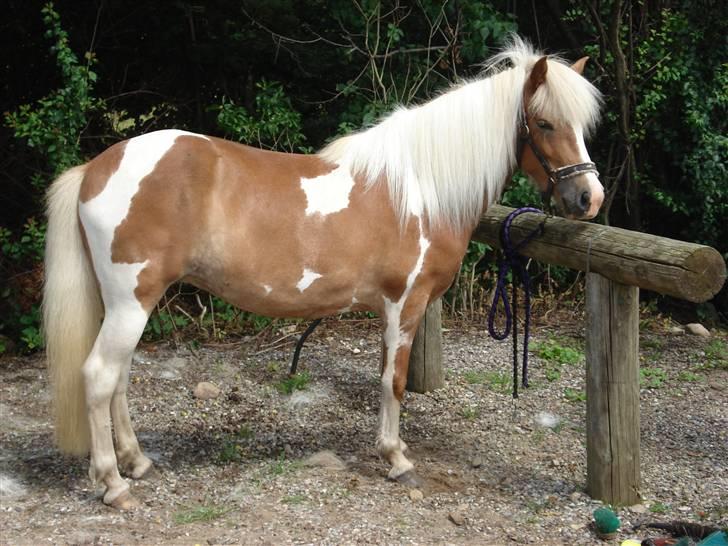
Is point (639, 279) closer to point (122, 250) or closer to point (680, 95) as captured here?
point (122, 250)

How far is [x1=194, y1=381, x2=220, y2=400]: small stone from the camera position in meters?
5.25

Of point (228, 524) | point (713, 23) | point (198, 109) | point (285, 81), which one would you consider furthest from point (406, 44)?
point (228, 524)

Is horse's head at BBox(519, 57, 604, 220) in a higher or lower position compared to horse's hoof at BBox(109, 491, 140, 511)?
higher

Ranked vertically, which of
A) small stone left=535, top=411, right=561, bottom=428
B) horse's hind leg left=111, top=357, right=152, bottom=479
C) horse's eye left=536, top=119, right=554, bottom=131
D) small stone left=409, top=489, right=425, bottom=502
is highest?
horse's eye left=536, top=119, right=554, bottom=131

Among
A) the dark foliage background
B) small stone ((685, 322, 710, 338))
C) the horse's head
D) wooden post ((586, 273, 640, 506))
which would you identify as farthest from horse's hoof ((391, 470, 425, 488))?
small stone ((685, 322, 710, 338))

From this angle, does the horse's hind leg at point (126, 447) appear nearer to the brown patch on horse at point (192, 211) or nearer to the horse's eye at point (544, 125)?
the brown patch on horse at point (192, 211)

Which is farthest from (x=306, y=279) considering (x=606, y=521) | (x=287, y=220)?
(x=606, y=521)

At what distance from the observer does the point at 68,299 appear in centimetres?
366

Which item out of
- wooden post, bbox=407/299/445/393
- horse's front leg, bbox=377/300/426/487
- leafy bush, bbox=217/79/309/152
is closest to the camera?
horse's front leg, bbox=377/300/426/487

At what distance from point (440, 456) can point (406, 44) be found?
3.79 metres

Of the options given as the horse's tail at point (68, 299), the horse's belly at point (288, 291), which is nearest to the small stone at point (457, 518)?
the horse's belly at point (288, 291)

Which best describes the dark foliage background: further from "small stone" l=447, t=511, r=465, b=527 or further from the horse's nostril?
"small stone" l=447, t=511, r=465, b=527

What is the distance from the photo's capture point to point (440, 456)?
173 inches

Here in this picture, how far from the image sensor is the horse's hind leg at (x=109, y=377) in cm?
357
